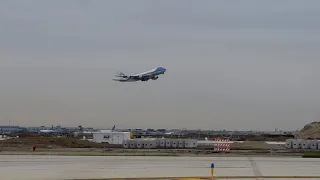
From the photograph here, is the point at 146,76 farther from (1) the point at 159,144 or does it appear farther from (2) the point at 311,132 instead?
(2) the point at 311,132

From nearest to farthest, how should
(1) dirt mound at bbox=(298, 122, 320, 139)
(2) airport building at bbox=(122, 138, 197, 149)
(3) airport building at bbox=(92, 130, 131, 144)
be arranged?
(2) airport building at bbox=(122, 138, 197, 149) → (3) airport building at bbox=(92, 130, 131, 144) → (1) dirt mound at bbox=(298, 122, 320, 139)

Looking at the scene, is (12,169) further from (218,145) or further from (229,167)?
(218,145)

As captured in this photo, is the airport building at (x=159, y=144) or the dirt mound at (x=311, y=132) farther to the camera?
the dirt mound at (x=311, y=132)

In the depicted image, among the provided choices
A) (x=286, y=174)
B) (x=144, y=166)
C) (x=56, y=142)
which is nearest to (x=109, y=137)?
(x=56, y=142)

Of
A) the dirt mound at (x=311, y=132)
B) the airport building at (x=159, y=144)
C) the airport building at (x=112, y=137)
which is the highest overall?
the dirt mound at (x=311, y=132)

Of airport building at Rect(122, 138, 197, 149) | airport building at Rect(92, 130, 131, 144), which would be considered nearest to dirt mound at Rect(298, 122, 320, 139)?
airport building at Rect(92, 130, 131, 144)

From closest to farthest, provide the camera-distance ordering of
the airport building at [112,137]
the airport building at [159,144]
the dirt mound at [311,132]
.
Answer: the airport building at [159,144]
the airport building at [112,137]
the dirt mound at [311,132]

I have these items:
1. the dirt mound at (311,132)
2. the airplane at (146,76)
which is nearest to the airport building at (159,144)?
the airplane at (146,76)

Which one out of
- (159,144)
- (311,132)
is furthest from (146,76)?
(311,132)

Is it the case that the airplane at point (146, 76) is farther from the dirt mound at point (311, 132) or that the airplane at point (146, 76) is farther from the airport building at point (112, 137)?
the dirt mound at point (311, 132)

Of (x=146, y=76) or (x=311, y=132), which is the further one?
(x=311, y=132)

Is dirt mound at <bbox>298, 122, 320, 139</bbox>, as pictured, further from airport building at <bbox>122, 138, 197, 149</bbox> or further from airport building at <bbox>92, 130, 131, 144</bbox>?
airport building at <bbox>122, 138, 197, 149</bbox>
